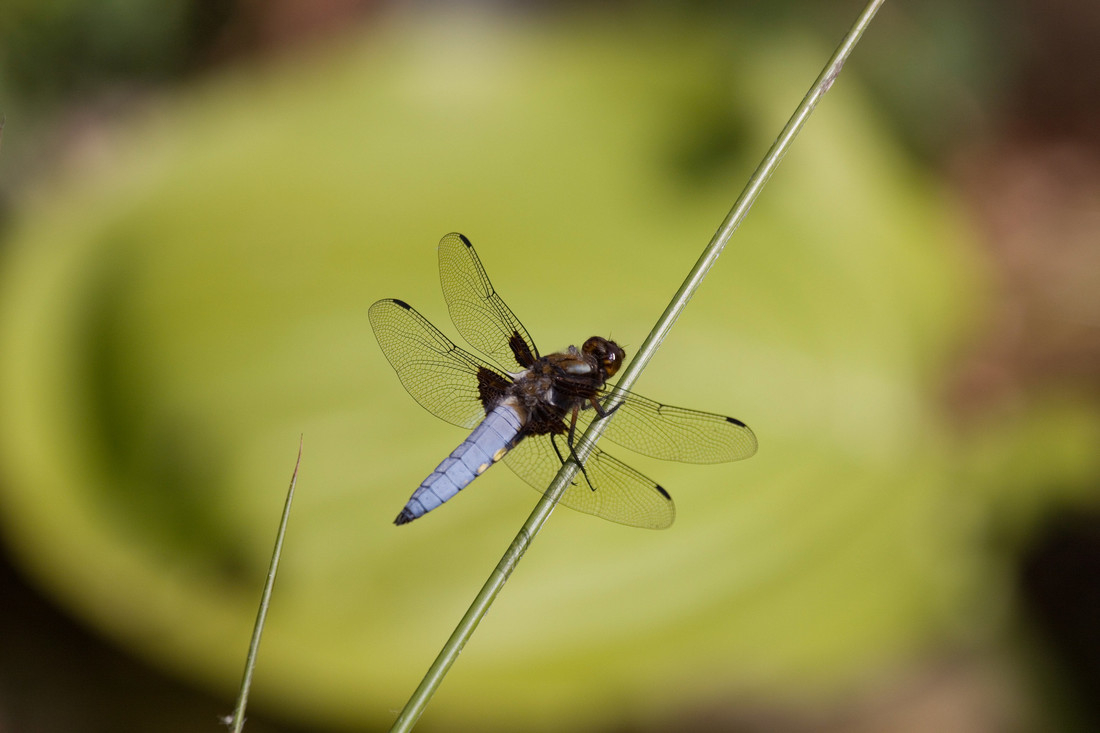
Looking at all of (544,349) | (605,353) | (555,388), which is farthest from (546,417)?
(544,349)

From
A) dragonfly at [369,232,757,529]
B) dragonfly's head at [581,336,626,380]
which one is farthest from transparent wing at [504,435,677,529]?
dragonfly's head at [581,336,626,380]

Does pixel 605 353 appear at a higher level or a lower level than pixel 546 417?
higher

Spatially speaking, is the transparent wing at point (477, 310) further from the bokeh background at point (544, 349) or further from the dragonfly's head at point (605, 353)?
the bokeh background at point (544, 349)

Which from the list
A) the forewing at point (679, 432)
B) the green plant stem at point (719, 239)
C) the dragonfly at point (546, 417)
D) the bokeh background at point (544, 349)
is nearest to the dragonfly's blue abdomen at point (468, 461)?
the dragonfly at point (546, 417)

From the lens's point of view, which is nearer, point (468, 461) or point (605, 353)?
point (468, 461)

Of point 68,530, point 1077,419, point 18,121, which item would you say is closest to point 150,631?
point 68,530

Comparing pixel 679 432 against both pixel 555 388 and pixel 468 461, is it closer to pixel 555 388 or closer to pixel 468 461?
pixel 555 388

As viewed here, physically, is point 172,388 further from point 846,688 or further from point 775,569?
point 846,688
